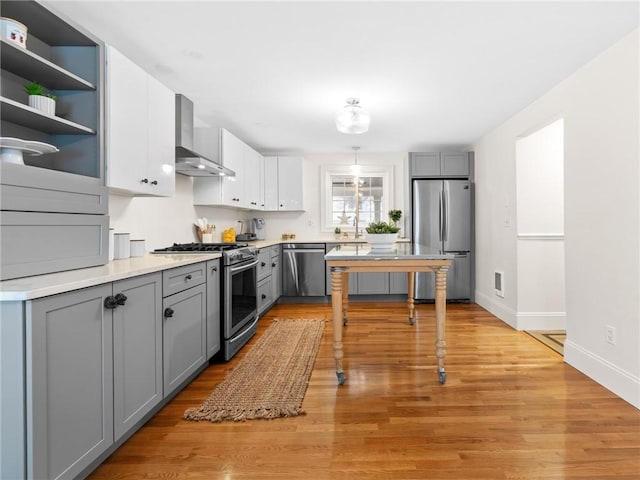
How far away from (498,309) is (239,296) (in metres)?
3.16

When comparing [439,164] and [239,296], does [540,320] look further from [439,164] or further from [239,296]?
[239,296]

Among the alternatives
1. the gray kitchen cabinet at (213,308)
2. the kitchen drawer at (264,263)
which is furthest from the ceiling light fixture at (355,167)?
the gray kitchen cabinet at (213,308)

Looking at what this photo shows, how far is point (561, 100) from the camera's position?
3.20 meters

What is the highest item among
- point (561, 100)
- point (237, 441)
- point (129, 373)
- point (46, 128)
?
point (561, 100)

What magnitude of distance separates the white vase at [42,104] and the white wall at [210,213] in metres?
0.97

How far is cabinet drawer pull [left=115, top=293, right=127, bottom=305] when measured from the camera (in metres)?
1.73

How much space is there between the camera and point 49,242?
1.74 meters

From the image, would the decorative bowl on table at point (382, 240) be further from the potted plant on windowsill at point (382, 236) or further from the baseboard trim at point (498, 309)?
the baseboard trim at point (498, 309)

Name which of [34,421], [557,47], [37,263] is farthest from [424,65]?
[34,421]

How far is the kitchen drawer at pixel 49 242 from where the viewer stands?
5.03ft

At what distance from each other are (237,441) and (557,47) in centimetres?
321

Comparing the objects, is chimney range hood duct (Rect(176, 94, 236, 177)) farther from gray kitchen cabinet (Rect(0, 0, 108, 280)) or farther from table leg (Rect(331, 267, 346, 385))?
table leg (Rect(331, 267, 346, 385))

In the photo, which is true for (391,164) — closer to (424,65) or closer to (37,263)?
(424,65)

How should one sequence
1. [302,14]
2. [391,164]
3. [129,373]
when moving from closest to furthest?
[129,373] < [302,14] < [391,164]
